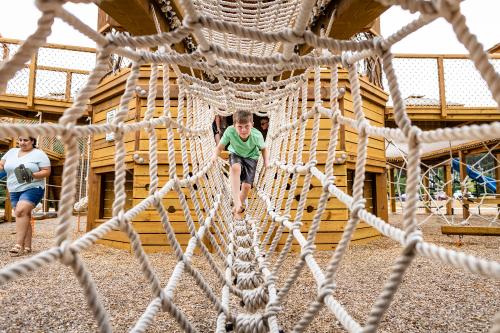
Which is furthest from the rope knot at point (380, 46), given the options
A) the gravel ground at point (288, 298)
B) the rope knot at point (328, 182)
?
the gravel ground at point (288, 298)

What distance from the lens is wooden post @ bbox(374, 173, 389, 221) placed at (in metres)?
3.41

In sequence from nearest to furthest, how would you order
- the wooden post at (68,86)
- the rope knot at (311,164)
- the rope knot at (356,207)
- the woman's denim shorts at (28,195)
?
1. the rope knot at (356,207)
2. the rope knot at (311,164)
3. the woman's denim shorts at (28,195)
4. the wooden post at (68,86)

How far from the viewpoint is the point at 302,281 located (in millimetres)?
1717

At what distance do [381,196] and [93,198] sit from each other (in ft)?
10.3

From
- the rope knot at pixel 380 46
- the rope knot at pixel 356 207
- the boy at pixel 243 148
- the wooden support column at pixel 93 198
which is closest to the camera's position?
the rope knot at pixel 380 46

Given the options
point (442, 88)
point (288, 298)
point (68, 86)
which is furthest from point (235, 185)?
point (68, 86)

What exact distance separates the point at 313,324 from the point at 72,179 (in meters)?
1.08

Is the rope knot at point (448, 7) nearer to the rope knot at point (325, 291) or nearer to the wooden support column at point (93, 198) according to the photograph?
the rope knot at point (325, 291)

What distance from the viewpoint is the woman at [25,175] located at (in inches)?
77.5

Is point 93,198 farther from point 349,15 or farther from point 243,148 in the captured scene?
point 349,15

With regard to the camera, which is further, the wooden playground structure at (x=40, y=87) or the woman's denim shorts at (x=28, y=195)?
the wooden playground structure at (x=40, y=87)

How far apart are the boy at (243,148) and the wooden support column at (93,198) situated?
6.37ft

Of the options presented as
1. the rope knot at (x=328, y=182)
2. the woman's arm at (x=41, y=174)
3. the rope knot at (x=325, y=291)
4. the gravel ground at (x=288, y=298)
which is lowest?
the gravel ground at (x=288, y=298)

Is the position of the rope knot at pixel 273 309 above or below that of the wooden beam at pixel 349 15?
below
